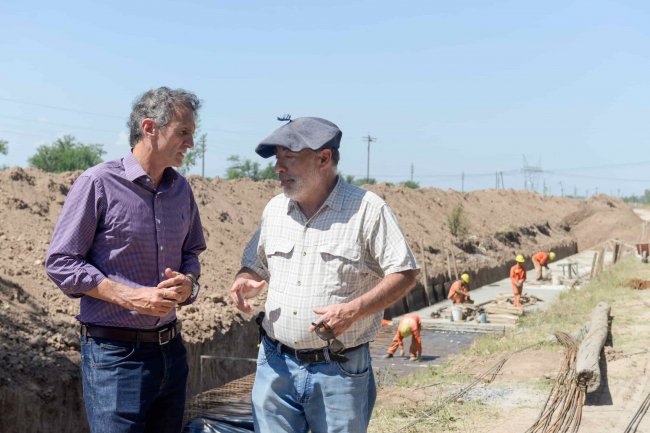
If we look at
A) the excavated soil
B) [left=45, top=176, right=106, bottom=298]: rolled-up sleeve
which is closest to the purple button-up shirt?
[left=45, top=176, right=106, bottom=298]: rolled-up sleeve

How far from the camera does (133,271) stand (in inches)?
101

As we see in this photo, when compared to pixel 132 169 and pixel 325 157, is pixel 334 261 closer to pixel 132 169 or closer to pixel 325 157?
pixel 325 157

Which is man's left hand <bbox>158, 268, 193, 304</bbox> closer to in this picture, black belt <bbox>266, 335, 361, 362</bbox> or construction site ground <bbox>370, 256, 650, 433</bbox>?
black belt <bbox>266, 335, 361, 362</bbox>

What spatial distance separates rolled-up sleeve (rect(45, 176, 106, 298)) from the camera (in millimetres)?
2361

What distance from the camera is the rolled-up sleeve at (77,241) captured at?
2.36 meters

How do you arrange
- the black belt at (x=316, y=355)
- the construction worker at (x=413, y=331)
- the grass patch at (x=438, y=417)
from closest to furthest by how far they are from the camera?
the black belt at (x=316, y=355) → the grass patch at (x=438, y=417) → the construction worker at (x=413, y=331)

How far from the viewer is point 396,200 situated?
30.4 metres

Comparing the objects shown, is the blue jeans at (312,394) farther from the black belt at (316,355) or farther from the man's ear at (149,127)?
the man's ear at (149,127)

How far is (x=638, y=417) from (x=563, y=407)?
0.73m

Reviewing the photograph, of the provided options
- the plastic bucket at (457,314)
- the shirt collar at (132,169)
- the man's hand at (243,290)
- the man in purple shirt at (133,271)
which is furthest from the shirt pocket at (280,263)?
the plastic bucket at (457,314)

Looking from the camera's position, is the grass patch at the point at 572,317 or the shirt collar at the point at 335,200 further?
the grass patch at the point at 572,317

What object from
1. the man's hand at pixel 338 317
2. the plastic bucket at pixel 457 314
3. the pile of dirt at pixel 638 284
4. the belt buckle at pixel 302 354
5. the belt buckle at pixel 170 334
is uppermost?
the man's hand at pixel 338 317

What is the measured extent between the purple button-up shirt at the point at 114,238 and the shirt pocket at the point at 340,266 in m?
0.65

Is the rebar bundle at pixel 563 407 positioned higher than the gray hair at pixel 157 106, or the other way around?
the gray hair at pixel 157 106
